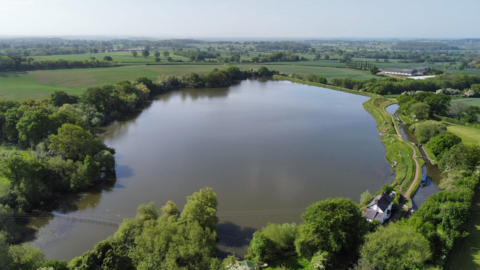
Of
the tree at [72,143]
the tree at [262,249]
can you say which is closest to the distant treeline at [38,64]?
the tree at [72,143]

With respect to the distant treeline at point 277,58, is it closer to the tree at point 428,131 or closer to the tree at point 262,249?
the tree at point 428,131

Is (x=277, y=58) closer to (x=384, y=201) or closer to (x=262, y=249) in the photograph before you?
(x=384, y=201)

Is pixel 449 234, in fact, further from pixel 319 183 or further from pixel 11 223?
pixel 11 223

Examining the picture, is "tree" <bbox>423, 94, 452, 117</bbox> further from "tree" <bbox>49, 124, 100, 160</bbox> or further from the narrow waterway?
"tree" <bbox>49, 124, 100, 160</bbox>

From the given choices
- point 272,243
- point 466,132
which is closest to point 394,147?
point 466,132

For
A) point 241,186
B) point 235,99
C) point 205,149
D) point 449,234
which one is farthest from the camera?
point 235,99

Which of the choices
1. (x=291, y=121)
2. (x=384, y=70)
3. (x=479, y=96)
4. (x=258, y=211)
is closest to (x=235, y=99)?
(x=291, y=121)
